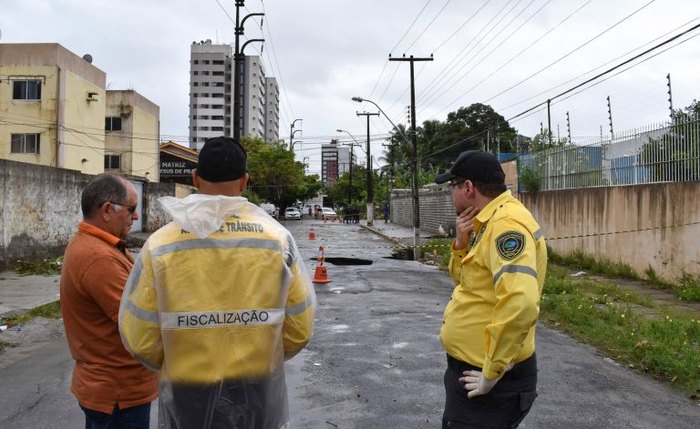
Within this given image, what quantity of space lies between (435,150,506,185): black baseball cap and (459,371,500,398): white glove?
34.3 inches

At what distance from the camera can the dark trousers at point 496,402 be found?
98.4 inches

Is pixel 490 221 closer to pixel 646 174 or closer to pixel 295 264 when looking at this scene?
pixel 295 264

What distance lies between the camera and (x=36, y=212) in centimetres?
1514

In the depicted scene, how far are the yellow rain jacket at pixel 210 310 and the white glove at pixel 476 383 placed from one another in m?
0.86

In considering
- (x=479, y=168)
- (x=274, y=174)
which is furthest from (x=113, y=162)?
(x=479, y=168)

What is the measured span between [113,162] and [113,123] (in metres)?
A: 2.52

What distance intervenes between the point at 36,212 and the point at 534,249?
1549cm

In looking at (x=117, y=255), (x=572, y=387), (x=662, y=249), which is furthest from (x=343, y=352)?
(x=662, y=249)

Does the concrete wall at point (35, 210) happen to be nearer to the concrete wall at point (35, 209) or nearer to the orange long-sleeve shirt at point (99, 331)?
the concrete wall at point (35, 209)

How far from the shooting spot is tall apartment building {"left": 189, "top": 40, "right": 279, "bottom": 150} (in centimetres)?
Result: 10706

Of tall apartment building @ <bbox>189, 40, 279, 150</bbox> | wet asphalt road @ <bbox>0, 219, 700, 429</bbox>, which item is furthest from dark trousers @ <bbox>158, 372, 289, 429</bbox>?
tall apartment building @ <bbox>189, 40, 279, 150</bbox>

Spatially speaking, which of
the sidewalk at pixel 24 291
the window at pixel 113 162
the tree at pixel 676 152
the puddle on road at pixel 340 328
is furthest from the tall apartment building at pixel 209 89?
the puddle on road at pixel 340 328

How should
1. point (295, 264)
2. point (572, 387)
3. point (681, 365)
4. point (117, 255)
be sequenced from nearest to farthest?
point (295, 264), point (117, 255), point (572, 387), point (681, 365)

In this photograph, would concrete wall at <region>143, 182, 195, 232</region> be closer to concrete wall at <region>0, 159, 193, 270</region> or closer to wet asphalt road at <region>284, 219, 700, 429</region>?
concrete wall at <region>0, 159, 193, 270</region>
